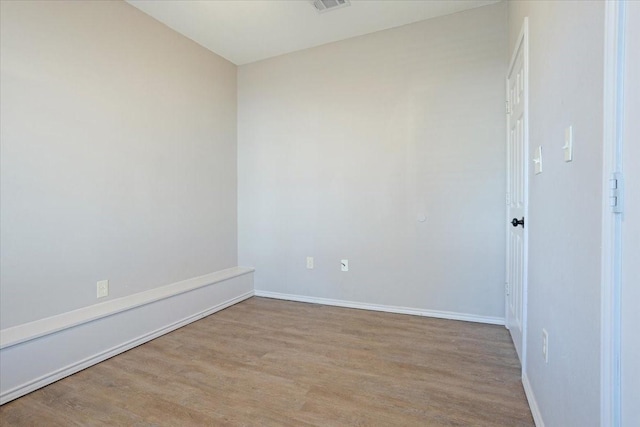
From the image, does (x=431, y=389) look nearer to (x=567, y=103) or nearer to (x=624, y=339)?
(x=624, y=339)

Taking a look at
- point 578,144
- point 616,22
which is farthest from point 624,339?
point 616,22

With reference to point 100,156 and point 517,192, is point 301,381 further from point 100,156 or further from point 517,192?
point 100,156

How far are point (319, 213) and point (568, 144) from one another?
8.30ft

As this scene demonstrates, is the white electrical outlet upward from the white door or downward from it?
downward

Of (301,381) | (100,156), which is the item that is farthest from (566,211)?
(100,156)

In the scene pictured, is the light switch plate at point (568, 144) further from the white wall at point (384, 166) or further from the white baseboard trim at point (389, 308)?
the white baseboard trim at point (389, 308)

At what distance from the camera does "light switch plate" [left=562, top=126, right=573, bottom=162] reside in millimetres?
1065

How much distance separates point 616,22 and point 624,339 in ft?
2.34

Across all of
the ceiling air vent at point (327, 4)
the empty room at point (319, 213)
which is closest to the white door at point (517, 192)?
the empty room at point (319, 213)

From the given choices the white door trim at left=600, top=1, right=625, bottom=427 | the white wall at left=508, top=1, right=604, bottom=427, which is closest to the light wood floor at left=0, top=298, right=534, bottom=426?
the white wall at left=508, top=1, right=604, bottom=427

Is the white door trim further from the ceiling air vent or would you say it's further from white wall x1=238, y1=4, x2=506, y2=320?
the ceiling air vent

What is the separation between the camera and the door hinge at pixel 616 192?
0.74 metres

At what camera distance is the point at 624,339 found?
0.73m

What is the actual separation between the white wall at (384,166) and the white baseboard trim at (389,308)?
0.04 meters
